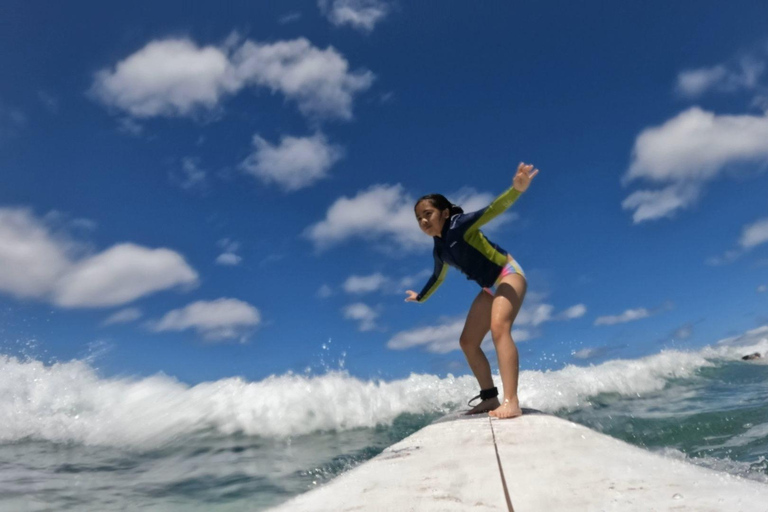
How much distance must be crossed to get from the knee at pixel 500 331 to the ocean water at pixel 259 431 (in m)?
1.46

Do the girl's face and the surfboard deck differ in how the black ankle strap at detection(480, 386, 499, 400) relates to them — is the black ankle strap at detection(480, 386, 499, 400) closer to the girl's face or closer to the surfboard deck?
the girl's face

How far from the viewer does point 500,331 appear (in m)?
4.00

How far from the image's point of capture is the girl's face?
443cm

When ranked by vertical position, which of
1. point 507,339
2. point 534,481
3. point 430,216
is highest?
point 430,216

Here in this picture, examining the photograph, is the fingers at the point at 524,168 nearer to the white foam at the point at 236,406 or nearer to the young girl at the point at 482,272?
the young girl at the point at 482,272

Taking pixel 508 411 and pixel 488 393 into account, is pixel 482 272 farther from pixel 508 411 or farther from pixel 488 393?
pixel 508 411

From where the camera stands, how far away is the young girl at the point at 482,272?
399 cm

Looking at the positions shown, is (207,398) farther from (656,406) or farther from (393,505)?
(656,406)

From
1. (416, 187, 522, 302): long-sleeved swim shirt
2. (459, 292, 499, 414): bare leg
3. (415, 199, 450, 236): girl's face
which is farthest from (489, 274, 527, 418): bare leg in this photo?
(415, 199, 450, 236): girl's face

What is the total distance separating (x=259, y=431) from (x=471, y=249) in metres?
3.59

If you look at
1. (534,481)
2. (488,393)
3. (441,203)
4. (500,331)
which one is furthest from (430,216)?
(534,481)

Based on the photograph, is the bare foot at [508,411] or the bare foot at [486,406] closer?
the bare foot at [508,411]

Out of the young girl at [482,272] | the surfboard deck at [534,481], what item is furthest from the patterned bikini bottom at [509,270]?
the surfboard deck at [534,481]

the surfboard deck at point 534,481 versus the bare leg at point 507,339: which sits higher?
the bare leg at point 507,339
